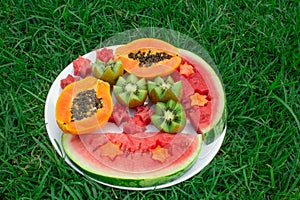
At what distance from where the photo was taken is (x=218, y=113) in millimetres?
2172

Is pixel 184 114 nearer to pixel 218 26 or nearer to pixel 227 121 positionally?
pixel 227 121

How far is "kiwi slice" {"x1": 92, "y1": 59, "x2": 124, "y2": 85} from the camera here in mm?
2211

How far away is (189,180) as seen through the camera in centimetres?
204

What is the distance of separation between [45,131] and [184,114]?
0.60 m

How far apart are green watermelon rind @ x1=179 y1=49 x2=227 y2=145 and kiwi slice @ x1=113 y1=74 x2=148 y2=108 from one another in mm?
300

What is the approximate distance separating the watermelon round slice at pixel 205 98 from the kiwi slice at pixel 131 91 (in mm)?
176

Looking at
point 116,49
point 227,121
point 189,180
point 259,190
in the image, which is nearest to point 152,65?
point 116,49

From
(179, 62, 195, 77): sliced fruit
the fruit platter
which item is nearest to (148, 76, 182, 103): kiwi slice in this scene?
the fruit platter

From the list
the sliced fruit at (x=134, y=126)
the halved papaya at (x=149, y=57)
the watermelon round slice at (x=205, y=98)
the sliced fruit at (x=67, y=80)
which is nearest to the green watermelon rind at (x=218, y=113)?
the watermelon round slice at (x=205, y=98)

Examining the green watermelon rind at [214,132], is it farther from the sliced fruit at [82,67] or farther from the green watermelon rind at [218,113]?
the sliced fruit at [82,67]

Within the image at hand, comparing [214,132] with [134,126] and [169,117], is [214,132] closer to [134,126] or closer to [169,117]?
[169,117]

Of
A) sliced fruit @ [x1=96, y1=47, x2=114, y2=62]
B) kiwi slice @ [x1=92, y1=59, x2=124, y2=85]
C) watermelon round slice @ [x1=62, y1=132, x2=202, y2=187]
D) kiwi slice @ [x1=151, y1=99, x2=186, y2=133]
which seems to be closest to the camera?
watermelon round slice @ [x1=62, y1=132, x2=202, y2=187]

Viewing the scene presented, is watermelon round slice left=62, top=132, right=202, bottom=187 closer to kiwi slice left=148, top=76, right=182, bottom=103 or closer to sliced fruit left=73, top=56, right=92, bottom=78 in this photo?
kiwi slice left=148, top=76, right=182, bottom=103

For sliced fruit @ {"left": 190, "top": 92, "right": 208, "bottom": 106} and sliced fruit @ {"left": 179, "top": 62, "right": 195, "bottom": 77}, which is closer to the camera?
sliced fruit @ {"left": 190, "top": 92, "right": 208, "bottom": 106}
